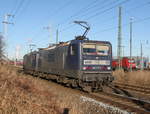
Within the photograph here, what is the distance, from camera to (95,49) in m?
14.4

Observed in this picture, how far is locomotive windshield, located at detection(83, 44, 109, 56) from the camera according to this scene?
14156 mm

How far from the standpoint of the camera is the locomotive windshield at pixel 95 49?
14156 mm

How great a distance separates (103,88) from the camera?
1413 centimetres

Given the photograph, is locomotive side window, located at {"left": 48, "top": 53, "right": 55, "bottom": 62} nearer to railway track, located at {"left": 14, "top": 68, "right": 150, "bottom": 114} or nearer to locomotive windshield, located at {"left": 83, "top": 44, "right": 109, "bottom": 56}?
locomotive windshield, located at {"left": 83, "top": 44, "right": 109, "bottom": 56}

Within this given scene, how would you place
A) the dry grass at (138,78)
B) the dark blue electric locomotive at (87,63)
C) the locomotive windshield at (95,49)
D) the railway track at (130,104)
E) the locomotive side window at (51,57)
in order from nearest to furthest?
the railway track at (130,104)
the dark blue electric locomotive at (87,63)
the locomotive windshield at (95,49)
the locomotive side window at (51,57)
the dry grass at (138,78)

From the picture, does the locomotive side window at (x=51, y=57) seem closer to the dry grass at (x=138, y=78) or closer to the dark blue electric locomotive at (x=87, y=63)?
the dark blue electric locomotive at (x=87, y=63)

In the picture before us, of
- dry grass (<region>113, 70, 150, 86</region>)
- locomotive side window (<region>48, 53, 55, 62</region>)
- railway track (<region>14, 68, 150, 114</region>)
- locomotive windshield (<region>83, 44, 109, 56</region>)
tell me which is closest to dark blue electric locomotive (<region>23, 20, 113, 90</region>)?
locomotive windshield (<region>83, 44, 109, 56</region>)

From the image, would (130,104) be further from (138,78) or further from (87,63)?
(138,78)

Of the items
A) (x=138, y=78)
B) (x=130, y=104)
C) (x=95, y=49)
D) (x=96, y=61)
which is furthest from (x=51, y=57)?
(x=130, y=104)

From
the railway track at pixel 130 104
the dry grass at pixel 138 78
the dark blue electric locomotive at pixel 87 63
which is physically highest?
the dark blue electric locomotive at pixel 87 63

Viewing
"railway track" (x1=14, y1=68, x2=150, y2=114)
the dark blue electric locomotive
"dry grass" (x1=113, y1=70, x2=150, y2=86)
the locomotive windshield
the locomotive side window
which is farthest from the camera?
"dry grass" (x1=113, y1=70, x2=150, y2=86)

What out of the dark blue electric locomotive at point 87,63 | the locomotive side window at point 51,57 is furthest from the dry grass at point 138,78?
the locomotive side window at point 51,57

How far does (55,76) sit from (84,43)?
16.8ft

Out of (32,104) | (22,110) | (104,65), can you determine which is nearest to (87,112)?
(32,104)
